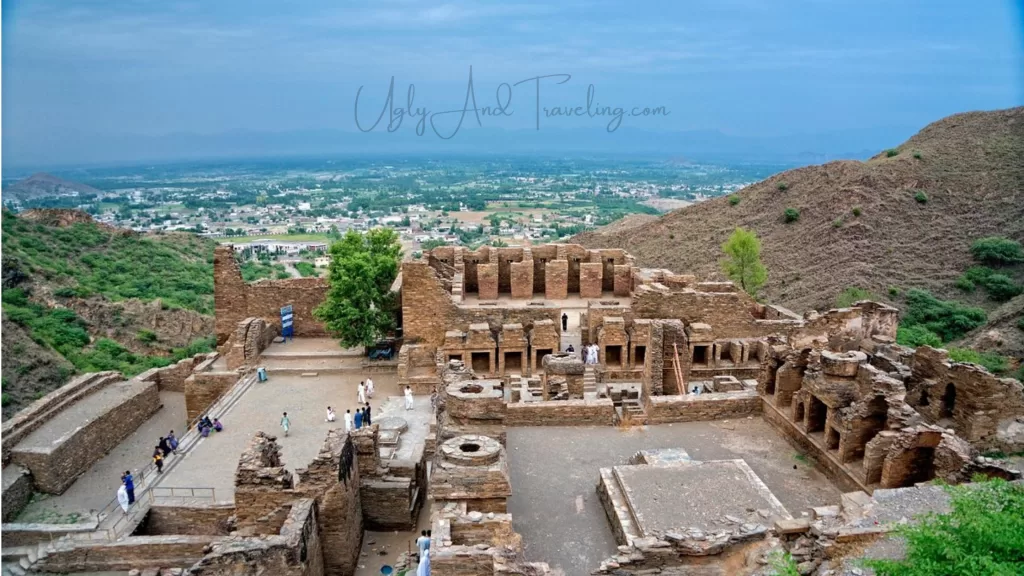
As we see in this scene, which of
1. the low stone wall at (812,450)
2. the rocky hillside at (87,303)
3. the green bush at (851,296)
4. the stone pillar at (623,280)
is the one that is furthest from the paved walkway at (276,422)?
the green bush at (851,296)

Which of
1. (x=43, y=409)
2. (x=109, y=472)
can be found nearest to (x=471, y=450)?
(x=109, y=472)

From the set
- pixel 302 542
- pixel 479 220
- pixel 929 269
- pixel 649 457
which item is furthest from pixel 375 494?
pixel 479 220

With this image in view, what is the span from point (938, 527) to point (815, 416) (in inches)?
272

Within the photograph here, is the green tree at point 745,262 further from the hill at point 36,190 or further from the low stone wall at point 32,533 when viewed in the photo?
the hill at point 36,190

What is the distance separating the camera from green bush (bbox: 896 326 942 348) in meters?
29.3

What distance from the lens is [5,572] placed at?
1449cm

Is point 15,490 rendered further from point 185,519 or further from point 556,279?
point 556,279

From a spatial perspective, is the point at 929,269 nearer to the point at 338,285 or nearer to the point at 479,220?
the point at 338,285

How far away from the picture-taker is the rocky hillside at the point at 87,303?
3550 centimetres

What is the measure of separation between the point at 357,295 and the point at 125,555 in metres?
12.8

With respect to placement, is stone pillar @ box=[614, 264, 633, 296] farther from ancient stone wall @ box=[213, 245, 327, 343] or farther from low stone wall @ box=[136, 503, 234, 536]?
low stone wall @ box=[136, 503, 234, 536]

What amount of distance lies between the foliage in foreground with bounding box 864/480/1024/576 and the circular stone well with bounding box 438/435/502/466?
225 inches

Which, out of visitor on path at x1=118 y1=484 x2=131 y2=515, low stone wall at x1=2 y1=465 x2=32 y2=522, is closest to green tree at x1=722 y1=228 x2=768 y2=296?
visitor on path at x1=118 y1=484 x2=131 y2=515

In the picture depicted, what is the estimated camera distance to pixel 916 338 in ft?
102
